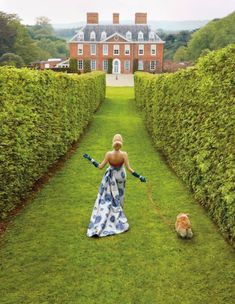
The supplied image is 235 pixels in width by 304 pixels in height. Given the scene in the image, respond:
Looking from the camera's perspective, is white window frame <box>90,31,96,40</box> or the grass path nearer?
the grass path

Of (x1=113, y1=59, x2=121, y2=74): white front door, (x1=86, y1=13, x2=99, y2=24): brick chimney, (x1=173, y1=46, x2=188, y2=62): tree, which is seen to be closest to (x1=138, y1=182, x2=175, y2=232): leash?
(x1=113, y1=59, x2=121, y2=74): white front door

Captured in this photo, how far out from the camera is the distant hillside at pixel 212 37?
10438cm

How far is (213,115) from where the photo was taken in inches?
325

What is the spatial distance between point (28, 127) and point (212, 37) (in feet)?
355

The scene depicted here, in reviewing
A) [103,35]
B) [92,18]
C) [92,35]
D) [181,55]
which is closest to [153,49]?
[103,35]

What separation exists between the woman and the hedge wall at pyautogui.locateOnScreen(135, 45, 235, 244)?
4.97ft

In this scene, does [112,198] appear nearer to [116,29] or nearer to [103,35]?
[103,35]

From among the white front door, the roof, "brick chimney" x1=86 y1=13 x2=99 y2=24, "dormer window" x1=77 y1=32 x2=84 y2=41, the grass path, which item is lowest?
the white front door

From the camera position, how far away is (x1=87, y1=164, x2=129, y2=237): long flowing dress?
7.36 meters

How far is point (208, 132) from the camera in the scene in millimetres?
8430

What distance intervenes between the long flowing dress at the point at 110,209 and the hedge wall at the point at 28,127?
5.86 feet

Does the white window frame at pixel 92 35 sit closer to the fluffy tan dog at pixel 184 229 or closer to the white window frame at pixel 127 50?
the white window frame at pixel 127 50

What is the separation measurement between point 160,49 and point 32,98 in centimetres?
6858

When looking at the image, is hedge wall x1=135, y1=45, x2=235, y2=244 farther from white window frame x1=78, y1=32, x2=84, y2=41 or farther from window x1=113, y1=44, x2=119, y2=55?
white window frame x1=78, y1=32, x2=84, y2=41
